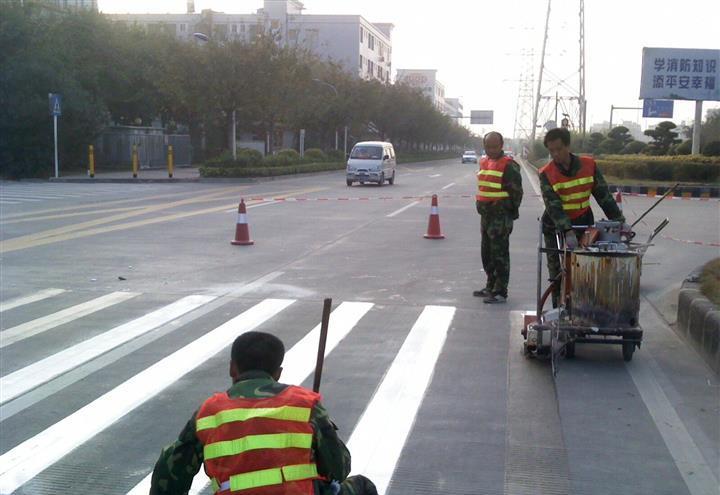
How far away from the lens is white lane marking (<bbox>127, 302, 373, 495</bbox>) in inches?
198

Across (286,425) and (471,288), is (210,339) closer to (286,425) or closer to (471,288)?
(471,288)

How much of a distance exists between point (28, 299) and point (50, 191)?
20994 mm

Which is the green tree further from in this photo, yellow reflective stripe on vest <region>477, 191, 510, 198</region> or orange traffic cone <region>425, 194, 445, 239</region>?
yellow reflective stripe on vest <region>477, 191, 510, 198</region>

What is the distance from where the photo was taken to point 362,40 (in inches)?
3858

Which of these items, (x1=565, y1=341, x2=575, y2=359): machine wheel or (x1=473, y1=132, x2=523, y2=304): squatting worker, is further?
(x1=473, y1=132, x2=523, y2=304): squatting worker

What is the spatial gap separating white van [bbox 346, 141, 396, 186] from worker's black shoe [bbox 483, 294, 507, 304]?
2612cm

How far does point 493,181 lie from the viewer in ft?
32.6

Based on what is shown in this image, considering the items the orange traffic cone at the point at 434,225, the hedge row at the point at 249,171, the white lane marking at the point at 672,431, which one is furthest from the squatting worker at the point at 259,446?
the hedge row at the point at 249,171

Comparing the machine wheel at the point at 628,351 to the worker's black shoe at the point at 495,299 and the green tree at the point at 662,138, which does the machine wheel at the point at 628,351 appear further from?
the green tree at the point at 662,138

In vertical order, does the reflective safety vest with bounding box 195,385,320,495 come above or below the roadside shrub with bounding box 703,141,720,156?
below

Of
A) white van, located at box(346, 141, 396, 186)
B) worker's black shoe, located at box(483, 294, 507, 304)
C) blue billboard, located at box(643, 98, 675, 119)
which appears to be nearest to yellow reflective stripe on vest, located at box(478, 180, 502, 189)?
worker's black shoe, located at box(483, 294, 507, 304)

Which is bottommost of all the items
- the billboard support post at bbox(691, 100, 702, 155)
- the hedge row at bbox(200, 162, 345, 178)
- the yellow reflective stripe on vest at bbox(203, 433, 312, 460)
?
the hedge row at bbox(200, 162, 345, 178)

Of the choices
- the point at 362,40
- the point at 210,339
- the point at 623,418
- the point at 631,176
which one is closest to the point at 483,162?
the point at 210,339

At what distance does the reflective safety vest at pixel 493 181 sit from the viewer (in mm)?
9891
